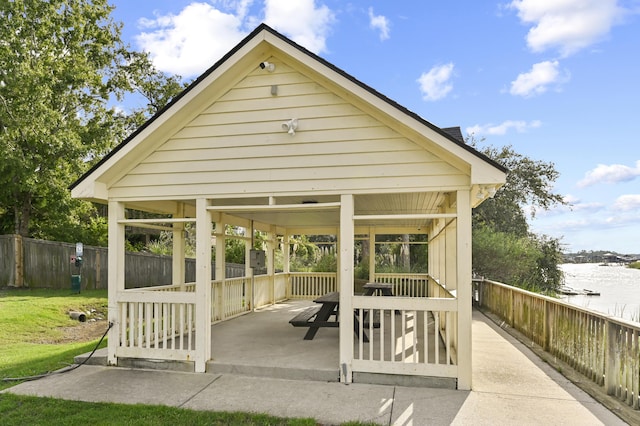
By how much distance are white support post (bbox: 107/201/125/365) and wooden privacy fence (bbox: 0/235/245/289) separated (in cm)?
894

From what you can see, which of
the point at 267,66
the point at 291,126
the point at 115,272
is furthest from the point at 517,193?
the point at 115,272

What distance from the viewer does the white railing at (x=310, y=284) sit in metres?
13.5

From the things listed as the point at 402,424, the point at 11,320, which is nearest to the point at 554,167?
→ the point at 402,424

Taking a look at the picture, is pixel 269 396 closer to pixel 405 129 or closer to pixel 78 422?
pixel 78 422

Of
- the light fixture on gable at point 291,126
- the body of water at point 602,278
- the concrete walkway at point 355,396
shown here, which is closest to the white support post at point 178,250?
the concrete walkway at point 355,396

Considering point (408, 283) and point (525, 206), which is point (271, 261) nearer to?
point (408, 283)

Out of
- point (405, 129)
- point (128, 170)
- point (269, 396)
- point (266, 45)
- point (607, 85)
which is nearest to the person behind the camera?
point (269, 396)

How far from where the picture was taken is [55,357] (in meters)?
6.45

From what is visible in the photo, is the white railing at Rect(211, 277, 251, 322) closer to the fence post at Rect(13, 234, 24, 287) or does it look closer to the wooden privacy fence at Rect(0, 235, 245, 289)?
the wooden privacy fence at Rect(0, 235, 245, 289)

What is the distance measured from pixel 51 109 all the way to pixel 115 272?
11.9 m

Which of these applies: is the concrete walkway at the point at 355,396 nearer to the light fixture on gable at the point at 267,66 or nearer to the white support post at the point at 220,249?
the white support post at the point at 220,249

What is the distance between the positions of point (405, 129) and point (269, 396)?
3.49m

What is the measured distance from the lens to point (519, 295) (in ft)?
28.4

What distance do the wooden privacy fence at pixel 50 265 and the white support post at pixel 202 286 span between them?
977cm
